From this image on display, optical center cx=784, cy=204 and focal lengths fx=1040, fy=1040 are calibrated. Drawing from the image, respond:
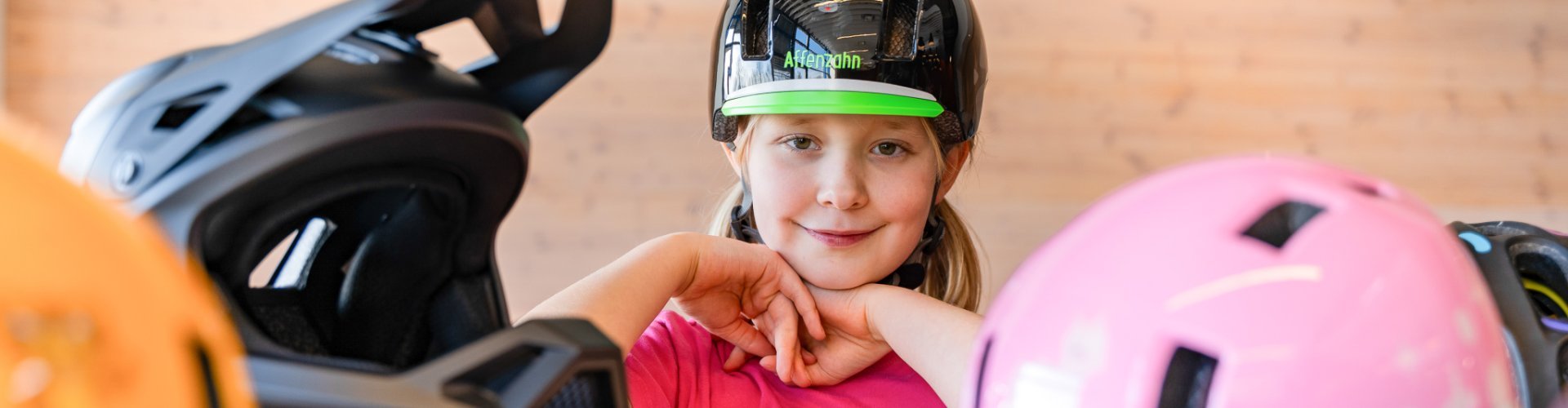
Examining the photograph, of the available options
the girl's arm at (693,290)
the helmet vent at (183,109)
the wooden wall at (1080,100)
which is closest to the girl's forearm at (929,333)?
the girl's arm at (693,290)

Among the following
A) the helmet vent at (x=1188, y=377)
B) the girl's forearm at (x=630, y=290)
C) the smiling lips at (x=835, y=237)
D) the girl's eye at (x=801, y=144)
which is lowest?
the girl's forearm at (x=630, y=290)

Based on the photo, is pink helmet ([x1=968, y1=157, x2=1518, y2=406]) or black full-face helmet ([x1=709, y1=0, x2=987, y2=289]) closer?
pink helmet ([x1=968, y1=157, x2=1518, y2=406])

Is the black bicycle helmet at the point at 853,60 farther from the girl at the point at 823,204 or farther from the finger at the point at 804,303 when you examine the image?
the finger at the point at 804,303

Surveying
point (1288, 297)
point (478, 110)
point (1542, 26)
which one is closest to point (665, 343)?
point (478, 110)

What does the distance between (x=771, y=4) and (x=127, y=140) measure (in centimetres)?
87

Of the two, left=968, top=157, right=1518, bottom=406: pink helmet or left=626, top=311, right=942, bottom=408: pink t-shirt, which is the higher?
left=968, top=157, right=1518, bottom=406: pink helmet

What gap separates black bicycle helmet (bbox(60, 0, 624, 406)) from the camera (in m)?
0.49

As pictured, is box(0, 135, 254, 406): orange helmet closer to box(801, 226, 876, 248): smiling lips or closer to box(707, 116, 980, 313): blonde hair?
box(801, 226, 876, 248): smiling lips

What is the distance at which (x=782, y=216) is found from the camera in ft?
4.34

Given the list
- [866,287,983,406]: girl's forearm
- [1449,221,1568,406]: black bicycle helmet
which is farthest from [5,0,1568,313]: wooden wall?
[1449,221,1568,406]: black bicycle helmet

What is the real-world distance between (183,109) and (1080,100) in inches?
140

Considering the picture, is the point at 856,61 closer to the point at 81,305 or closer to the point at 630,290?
the point at 630,290

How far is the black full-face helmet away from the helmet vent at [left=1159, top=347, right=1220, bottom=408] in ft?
2.26

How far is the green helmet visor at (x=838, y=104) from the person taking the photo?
1196mm
